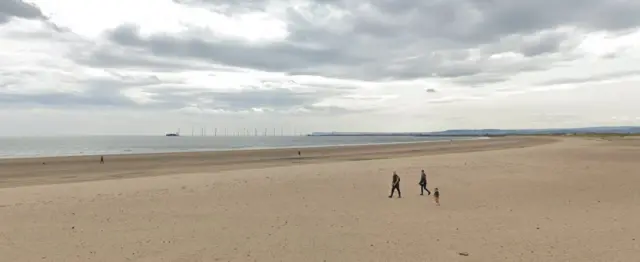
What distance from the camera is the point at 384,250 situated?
1098 cm

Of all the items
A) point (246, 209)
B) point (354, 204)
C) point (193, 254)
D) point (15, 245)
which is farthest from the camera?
point (354, 204)

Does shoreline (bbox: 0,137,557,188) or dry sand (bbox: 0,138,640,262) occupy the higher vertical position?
dry sand (bbox: 0,138,640,262)

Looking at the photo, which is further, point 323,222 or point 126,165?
point 126,165

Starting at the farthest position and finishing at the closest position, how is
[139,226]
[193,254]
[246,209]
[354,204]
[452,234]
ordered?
[354,204], [246,209], [139,226], [452,234], [193,254]

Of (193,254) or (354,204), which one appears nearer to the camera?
(193,254)

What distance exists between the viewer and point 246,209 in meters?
17.1

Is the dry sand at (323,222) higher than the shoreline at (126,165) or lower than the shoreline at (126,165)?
higher

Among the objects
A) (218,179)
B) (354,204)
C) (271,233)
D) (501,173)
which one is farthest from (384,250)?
(501,173)

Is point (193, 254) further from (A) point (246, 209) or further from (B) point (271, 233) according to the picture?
(A) point (246, 209)

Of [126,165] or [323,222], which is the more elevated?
[323,222]

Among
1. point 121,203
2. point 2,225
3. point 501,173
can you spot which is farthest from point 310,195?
point 501,173

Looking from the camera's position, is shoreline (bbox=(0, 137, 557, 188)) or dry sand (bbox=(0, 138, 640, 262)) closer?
dry sand (bbox=(0, 138, 640, 262))

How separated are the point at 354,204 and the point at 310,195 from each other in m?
3.11

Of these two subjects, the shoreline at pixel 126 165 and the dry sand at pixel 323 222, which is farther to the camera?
the shoreline at pixel 126 165
